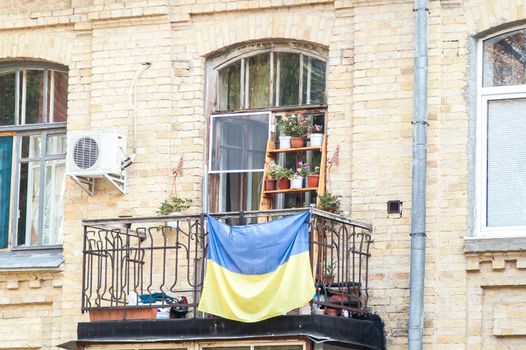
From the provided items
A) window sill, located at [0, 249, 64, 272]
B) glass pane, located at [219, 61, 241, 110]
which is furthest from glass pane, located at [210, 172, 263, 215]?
window sill, located at [0, 249, 64, 272]

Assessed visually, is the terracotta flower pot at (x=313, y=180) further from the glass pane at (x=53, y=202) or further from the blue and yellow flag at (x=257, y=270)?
the glass pane at (x=53, y=202)

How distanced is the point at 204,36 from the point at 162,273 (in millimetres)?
2783

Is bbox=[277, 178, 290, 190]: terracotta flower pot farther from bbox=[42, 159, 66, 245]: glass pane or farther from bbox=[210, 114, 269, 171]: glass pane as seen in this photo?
bbox=[42, 159, 66, 245]: glass pane

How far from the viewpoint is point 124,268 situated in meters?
19.8

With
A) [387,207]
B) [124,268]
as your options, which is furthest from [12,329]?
[387,207]

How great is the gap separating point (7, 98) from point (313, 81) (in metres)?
3.99

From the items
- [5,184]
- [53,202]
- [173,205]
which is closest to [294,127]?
[173,205]

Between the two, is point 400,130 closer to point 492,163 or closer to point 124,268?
point 492,163

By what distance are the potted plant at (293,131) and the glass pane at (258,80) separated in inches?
17.0

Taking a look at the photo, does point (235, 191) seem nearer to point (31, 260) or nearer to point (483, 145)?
point (31, 260)

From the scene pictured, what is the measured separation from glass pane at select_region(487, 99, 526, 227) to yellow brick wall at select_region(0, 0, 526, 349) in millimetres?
297

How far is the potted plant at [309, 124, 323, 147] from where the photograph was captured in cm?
1961

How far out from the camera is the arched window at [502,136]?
735 inches

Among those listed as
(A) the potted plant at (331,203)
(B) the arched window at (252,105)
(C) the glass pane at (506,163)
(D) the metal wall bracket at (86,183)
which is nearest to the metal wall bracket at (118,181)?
(D) the metal wall bracket at (86,183)
